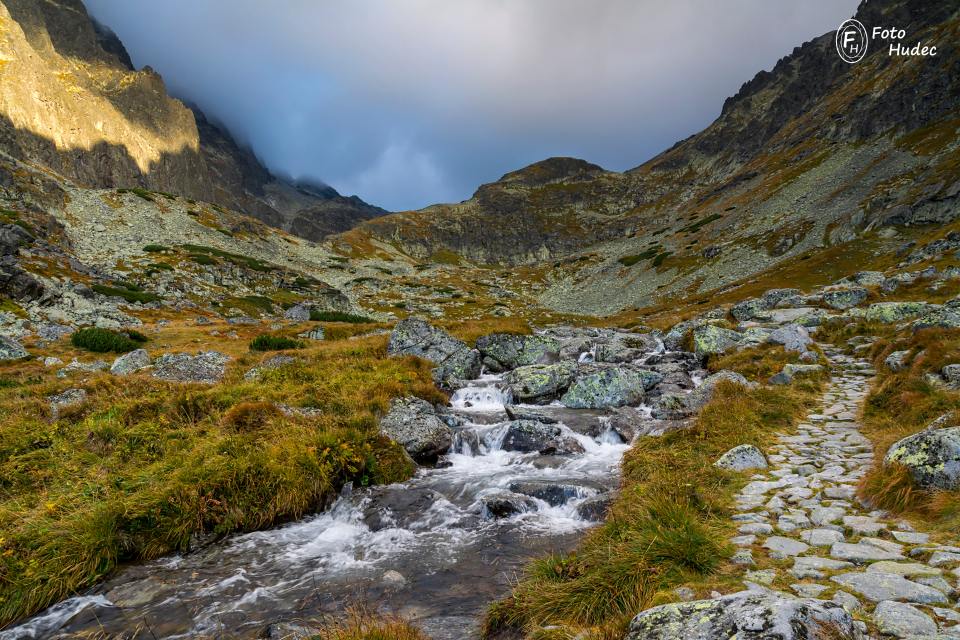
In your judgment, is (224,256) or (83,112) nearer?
(224,256)

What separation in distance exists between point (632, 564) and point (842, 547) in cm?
230

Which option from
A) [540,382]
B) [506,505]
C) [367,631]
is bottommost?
[506,505]

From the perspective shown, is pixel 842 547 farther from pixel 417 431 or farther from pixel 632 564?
pixel 417 431

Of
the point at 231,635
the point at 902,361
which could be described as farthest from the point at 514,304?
the point at 231,635

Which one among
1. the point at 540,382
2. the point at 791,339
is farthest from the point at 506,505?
the point at 791,339

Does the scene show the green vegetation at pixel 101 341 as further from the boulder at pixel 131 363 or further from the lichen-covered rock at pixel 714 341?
the lichen-covered rock at pixel 714 341

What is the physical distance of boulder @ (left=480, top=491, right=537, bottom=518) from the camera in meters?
8.88

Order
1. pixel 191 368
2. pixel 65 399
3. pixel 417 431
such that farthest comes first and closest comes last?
pixel 191 368, pixel 65 399, pixel 417 431

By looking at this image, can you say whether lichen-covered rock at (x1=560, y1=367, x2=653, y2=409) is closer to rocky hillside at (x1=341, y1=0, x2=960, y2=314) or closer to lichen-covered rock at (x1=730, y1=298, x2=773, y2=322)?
lichen-covered rock at (x1=730, y1=298, x2=773, y2=322)

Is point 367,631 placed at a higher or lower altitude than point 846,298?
lower

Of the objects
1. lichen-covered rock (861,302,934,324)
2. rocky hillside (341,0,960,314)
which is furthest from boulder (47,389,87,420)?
rocky hillside (341,0,960,314)

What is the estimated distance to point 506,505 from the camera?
8969 millimetres

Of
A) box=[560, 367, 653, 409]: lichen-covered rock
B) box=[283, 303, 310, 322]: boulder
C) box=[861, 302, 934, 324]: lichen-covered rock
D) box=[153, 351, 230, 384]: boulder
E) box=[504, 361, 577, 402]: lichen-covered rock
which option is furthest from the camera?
box=[283, 303, 310, 322]: boulder

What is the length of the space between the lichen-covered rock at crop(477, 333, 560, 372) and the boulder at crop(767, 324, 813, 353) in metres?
10.9
